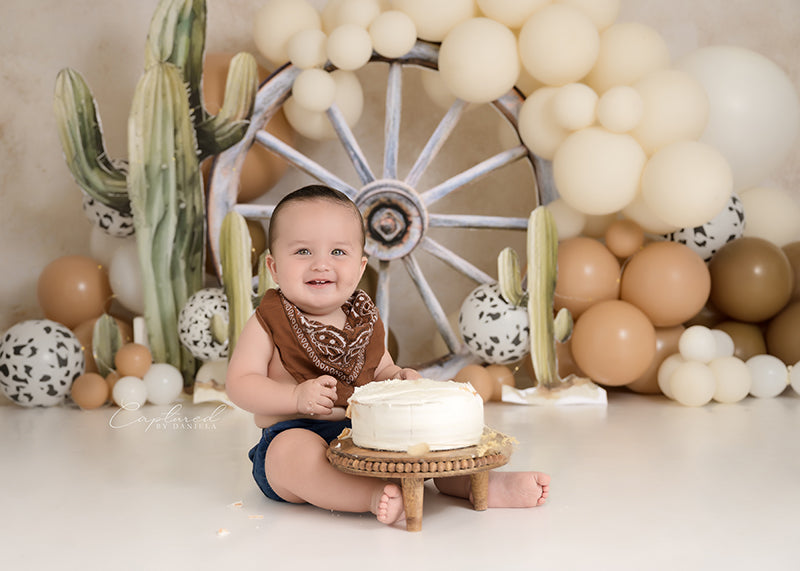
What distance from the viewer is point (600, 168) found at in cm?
270

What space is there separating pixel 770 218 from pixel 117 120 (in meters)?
2.59

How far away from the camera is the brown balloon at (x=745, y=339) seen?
3.06 metres

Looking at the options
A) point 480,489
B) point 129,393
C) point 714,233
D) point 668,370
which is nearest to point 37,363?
point 129,393

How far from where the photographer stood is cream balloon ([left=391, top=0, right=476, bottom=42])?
2.96 metres

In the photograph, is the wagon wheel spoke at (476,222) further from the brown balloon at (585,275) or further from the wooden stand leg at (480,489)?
the wooden stand leg at (480,489)

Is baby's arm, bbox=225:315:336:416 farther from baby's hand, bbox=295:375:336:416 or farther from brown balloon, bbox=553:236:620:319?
brown balloon, bbox=553:236:620:319

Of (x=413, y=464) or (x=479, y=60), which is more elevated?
(x=479, y=60)

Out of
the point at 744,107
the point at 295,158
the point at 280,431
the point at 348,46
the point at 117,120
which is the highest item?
the point at 348,46

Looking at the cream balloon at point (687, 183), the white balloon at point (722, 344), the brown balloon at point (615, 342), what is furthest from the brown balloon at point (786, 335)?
the cream balloon at point (687, 183)

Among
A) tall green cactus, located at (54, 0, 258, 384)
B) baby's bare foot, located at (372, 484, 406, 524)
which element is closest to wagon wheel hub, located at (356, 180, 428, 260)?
tall green cactus, located at (54, 0, 258, 384)

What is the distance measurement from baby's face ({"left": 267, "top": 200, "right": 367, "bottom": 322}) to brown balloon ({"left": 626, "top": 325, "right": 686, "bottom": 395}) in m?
1.61

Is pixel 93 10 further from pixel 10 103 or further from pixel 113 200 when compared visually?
pixel 113 200

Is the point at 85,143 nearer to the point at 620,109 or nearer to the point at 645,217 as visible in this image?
the point at 620,109

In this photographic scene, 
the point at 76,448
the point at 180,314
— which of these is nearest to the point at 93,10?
the point at 180,314
